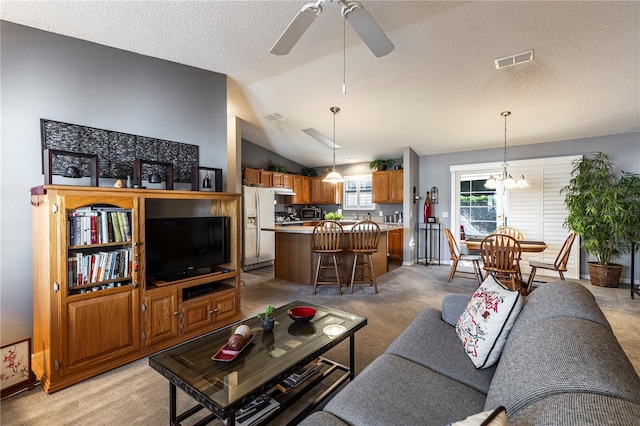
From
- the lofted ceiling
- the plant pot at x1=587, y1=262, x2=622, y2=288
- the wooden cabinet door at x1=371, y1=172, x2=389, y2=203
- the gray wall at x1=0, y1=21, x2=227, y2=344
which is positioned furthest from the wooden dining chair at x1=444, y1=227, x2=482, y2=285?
the gray wall at x1=0, y1=21, x2=227, y2=344

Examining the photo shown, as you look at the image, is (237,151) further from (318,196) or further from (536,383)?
(536,383)

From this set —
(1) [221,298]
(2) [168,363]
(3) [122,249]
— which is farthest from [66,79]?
(2) [168,363]

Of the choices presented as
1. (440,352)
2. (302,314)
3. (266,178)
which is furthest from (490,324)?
(266,178)

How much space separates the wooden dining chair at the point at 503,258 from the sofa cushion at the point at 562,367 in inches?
111

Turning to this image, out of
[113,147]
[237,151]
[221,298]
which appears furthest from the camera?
[237,151]

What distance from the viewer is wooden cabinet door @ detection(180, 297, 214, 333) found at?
2656 millimetres

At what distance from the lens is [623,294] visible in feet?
13.3

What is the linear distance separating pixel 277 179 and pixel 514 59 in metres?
4.89

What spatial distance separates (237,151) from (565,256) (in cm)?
525

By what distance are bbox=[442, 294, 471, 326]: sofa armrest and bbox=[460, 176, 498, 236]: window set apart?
444 centimetres

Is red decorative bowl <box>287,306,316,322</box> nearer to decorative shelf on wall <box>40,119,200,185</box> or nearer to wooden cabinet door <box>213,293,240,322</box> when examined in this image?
wooden cabinet door <box>213,293,240,322</box>

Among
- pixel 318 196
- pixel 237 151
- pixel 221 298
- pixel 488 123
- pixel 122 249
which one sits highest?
pixel 488 123

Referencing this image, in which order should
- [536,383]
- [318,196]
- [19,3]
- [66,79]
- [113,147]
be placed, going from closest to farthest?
[536,383] → [19,3] → [66,79] → [113,147] → [318,196]

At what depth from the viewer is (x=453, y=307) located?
6.59 feet
